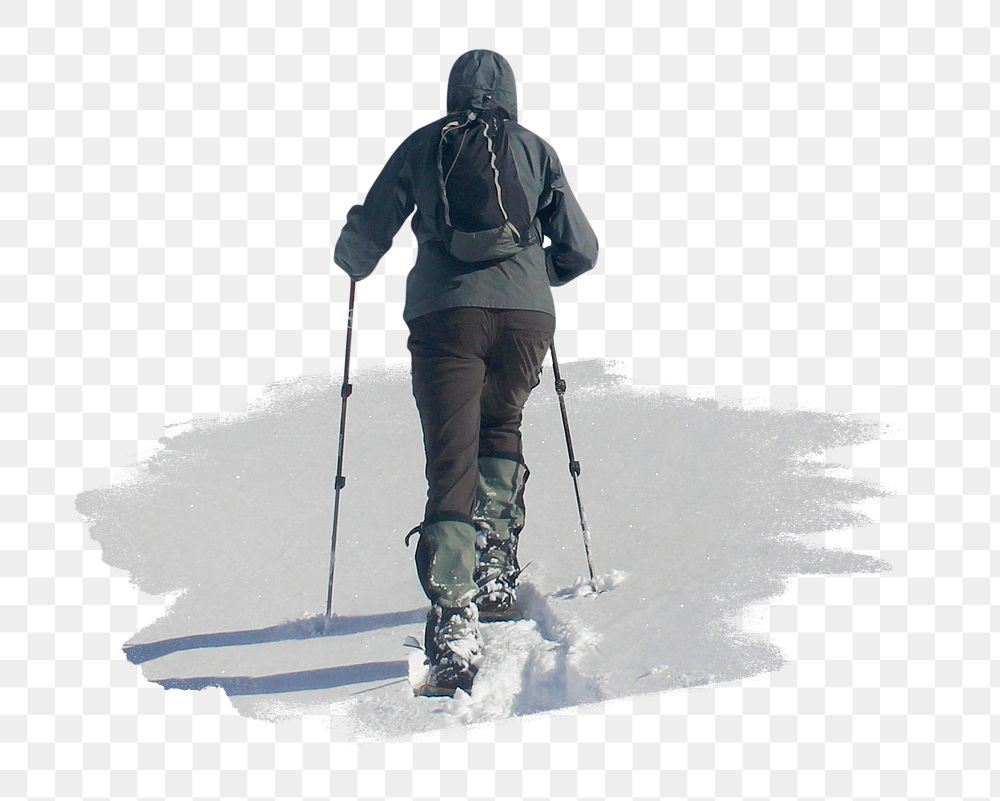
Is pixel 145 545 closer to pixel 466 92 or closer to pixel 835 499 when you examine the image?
pixel 466 92

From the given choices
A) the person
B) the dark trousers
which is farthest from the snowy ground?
the dark trousers

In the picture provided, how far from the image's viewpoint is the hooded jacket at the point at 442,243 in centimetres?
658

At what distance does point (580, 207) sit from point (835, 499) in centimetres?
275

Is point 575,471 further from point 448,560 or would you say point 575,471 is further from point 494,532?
point 448,560

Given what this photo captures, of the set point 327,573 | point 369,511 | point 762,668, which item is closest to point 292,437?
point 369,511

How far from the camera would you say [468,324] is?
21.5ft

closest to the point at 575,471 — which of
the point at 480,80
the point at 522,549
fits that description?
the point at 522,549

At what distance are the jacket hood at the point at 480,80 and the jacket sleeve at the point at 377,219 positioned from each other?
1.23ft

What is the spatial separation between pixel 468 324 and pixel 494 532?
125cm

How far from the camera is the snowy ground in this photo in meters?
6.24

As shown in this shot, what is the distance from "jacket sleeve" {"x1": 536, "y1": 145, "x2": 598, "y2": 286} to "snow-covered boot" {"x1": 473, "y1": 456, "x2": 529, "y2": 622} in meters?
1.06

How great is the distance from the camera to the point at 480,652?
646 centimetres

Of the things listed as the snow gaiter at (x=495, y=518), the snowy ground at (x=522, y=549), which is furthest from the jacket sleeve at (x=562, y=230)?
the snowy ground at (x=522, y=549)

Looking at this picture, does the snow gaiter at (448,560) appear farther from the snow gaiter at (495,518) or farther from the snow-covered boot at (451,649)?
the snow gaiter at (495,518)
